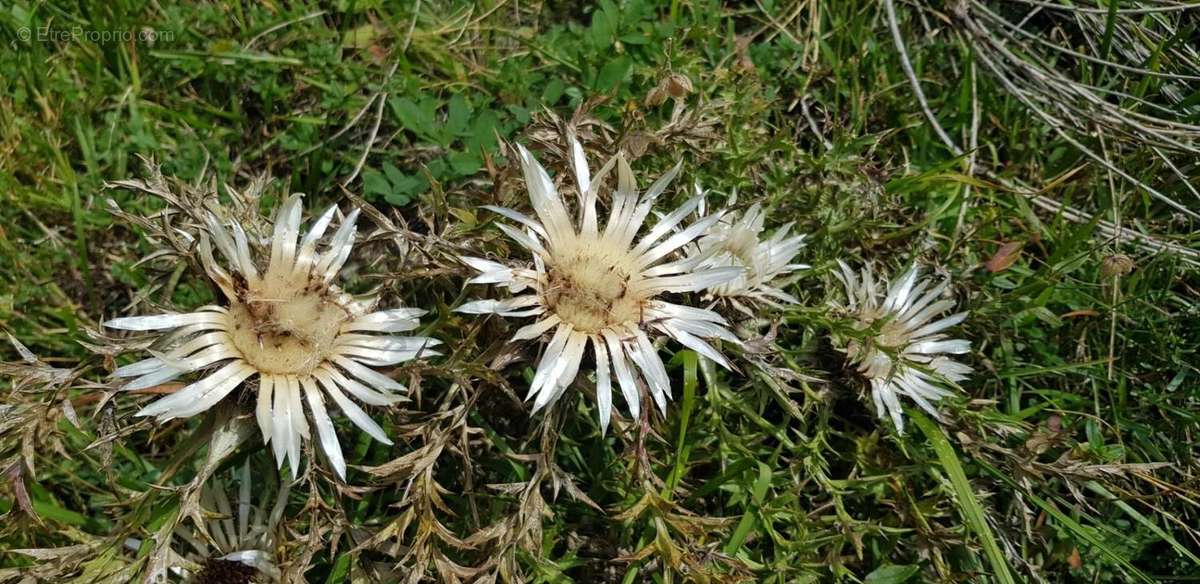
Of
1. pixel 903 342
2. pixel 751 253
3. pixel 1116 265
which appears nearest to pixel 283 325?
pixel 751 253

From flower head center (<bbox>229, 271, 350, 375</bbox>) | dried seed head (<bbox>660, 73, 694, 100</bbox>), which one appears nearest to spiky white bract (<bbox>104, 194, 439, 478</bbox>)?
flower head center (<bbox>229, 271, 350, 375</bbox>)

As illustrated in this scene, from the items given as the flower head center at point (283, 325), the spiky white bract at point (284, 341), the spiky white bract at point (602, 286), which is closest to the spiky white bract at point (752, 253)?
the spiky white bract at point (602, 286)

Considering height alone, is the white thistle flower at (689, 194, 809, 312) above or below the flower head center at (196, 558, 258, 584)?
above

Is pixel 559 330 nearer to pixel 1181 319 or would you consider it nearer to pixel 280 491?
pixel 280 491

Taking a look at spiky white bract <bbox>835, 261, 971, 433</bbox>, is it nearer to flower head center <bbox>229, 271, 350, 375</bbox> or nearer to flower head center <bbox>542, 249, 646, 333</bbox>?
flower head center <bbox>542, 249, 646, 333</bbox>

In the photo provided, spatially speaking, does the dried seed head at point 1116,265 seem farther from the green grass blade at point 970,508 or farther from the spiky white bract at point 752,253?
the spiky white bract at point 752,253

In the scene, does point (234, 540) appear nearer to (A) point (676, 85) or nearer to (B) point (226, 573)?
(B) point (226, 573)
